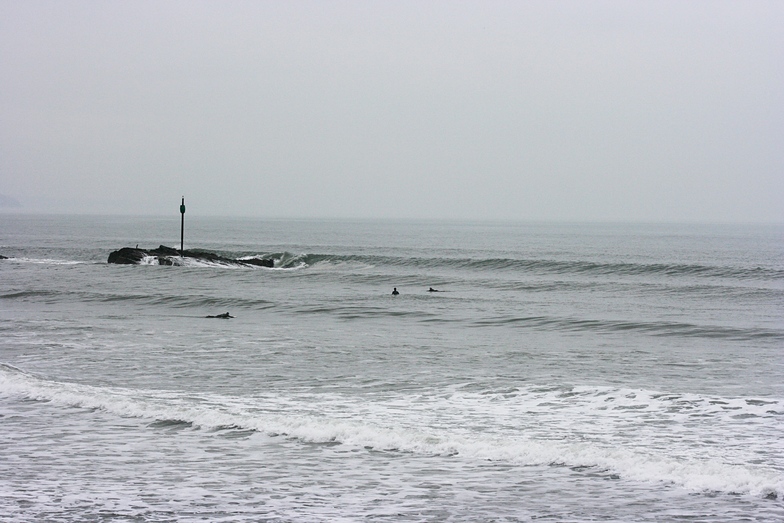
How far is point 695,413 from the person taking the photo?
11773 mm

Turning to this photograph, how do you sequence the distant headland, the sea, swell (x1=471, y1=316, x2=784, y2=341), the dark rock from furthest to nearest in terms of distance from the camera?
the dark rock, the distant headland, swell (x1=471, y1=316, x2=784, y2=341), the sea

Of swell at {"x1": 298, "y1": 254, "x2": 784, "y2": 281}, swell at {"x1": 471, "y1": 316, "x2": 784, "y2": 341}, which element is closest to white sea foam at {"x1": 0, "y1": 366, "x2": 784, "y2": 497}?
swell at {"x1": 471, "y1": 316, "x2": 784, "y2": 341}

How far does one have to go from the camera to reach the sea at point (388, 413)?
7730 mm

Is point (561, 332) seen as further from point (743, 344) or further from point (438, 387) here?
point (438, 387)

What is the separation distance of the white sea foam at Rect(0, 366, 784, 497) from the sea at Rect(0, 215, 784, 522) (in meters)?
0.04

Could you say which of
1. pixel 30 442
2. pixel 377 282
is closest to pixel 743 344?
pixel 30 442

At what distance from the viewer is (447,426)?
1098 centimetres

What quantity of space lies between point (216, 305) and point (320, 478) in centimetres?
2137

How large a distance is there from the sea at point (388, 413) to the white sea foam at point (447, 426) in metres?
0.04

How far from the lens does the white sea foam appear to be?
866 cm

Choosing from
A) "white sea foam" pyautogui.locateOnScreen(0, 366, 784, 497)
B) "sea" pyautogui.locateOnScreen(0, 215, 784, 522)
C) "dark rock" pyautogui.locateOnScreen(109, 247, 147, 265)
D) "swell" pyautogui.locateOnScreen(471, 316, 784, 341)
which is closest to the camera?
"sea" pyautogui.locateOnScreen(0, 215, 784, 522)

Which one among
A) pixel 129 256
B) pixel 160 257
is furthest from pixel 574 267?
pixel 129 256

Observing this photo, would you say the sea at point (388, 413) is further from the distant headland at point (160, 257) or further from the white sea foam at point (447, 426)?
the distant headland at point (160, 257)

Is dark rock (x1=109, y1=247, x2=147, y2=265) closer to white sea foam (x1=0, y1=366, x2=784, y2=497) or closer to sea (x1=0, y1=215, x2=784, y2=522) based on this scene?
sea (x1=0, y1=215, x2=784, y2=522)
